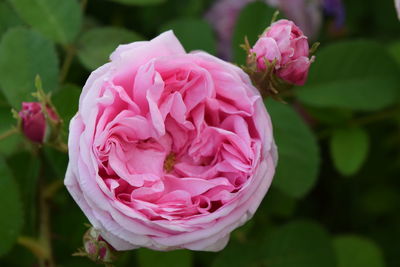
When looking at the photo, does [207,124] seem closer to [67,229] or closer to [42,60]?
[42,60]

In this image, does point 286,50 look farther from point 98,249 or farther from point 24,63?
point 24,63

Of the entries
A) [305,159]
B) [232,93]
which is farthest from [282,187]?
[232,93]

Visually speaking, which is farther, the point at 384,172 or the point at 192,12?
the point at 384,172

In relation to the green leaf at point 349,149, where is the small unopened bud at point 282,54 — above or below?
above

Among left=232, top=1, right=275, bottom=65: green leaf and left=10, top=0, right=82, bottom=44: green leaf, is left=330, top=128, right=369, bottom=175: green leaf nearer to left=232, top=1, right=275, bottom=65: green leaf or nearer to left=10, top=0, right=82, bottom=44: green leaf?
left=232, top=1, right=275, bottom=65: green leaf

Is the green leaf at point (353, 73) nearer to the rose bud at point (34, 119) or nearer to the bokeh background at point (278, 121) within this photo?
the bokeh background at point (278, 121)

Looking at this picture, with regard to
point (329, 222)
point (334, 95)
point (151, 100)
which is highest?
point (151, 100)

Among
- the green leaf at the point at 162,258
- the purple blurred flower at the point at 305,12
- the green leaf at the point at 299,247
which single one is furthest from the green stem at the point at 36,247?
the purple blurred flower at the point at 305,12

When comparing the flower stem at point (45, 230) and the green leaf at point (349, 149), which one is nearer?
the flower stem at point (45, 230)

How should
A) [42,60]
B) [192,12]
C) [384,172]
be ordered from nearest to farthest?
[42,60]
[192,12]
[384,172]
